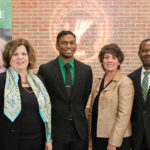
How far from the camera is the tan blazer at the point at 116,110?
2.42 metres

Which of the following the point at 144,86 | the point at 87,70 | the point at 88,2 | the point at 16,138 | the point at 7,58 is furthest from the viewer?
the point at 88,2

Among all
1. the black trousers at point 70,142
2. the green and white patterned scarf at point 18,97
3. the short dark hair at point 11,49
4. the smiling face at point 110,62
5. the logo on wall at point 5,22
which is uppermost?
the logo on wall at point 5,22

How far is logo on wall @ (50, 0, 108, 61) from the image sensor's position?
4.57m

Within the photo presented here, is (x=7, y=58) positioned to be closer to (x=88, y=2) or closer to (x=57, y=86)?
(x=57, y=86)

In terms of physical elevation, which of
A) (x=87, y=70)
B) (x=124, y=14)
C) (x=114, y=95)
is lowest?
(x=114, y=95)

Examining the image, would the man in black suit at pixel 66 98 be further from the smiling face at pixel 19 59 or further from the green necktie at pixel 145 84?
the green necktie at pixel 145 84

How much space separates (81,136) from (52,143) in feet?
1.13

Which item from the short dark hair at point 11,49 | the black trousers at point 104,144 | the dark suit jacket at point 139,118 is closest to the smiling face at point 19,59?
the short dark hair at point 11,49

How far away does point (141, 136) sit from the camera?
8.30 ft

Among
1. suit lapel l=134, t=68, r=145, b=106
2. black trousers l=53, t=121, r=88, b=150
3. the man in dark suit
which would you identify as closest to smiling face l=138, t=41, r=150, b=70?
the man in dark suit

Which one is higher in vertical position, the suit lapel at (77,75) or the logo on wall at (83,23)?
the logo on wall at (83,23)

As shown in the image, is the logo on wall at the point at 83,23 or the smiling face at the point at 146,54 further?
the logo on wall at the point at 83,23

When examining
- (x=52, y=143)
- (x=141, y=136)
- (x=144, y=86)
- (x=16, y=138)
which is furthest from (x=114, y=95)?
(x=16, y=138)

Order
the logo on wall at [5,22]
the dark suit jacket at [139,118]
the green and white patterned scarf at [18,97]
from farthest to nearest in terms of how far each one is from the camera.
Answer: the logo on wall at [5,22] < the dark suit jacket at [139,118] < the green and white patterned scarf at [18,97]
